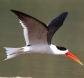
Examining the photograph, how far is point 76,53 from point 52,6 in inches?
251

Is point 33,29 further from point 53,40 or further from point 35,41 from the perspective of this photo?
point 53,40

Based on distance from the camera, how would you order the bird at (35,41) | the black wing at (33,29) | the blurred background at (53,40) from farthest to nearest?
1. the blurred background at (53,40)
2. the bird at (35,41)
3. the black wing at (33,29)

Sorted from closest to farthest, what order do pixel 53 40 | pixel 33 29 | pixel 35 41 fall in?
pixel 33 29, pixel 35 41, pixel 53 40

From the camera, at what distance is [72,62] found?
34.3ft

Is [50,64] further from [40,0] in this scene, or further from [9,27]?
[40,0]

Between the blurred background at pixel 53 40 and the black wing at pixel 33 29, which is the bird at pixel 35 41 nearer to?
the black wing at pixel 33 29

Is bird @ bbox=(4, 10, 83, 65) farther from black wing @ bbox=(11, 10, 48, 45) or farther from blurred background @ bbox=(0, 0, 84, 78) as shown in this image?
blurred background @ bbox=(0, 0, 84, 78)

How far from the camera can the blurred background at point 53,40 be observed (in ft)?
31.2

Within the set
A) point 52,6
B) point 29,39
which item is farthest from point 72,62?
point 52,6

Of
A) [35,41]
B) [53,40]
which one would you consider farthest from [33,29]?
[53,40]

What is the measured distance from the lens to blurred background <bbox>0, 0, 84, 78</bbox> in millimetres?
9523

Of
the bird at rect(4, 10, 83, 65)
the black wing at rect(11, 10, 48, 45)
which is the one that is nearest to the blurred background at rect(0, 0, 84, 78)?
the bird at rect(4, 10, 83, 65)

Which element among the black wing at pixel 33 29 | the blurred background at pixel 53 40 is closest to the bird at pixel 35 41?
the black wing at pixel 33 29

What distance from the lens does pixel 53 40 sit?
12.4 meters
